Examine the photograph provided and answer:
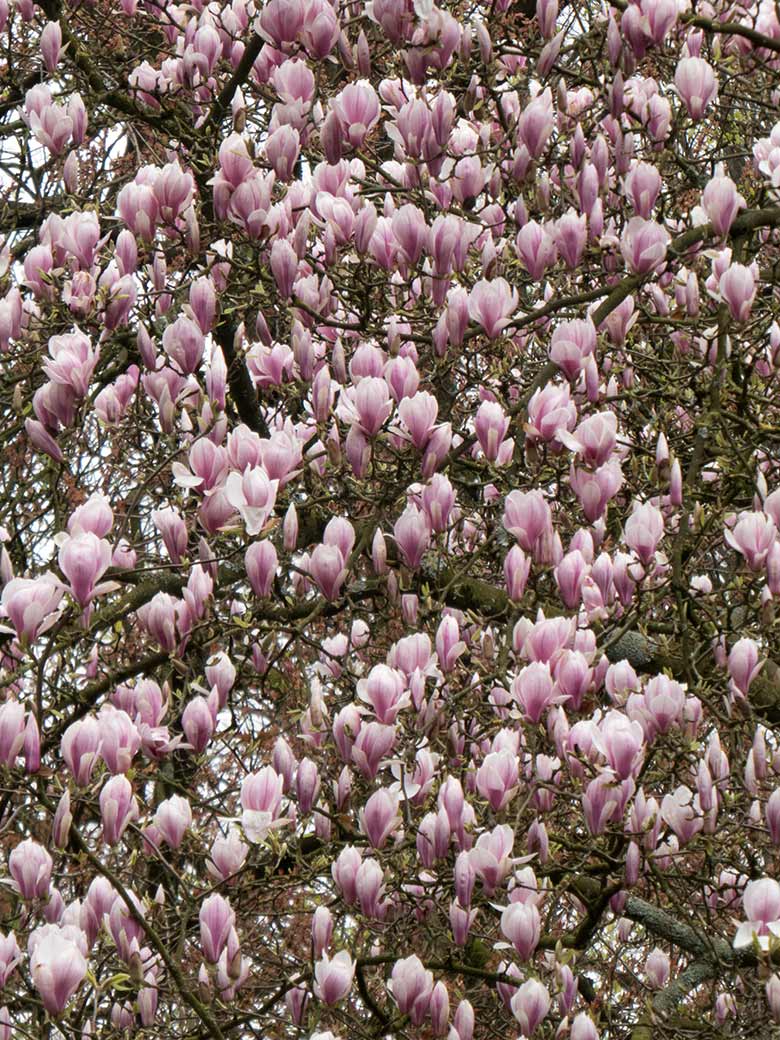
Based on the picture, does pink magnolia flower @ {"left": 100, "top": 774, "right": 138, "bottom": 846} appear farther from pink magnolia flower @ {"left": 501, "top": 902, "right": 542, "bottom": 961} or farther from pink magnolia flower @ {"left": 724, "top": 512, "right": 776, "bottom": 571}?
pink magnolia flower @ {"left": 724, "top": 512, "right": 776, "bottom": 571}

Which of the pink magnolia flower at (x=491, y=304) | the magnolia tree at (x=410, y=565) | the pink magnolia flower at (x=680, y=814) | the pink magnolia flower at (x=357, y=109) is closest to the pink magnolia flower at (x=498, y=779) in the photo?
the magnolia tree at (x=410, y=565)

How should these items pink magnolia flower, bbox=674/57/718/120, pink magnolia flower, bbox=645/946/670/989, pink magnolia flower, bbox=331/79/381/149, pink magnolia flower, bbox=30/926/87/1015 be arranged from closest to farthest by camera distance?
pink magnolia flower, bbox=30/926/87/1015
pink magnolia flower, bbox=331/79/381/149
pink magnolia flower, bbox=674/57/718/120
pink magnolia flower, bbox=645/946/670/989

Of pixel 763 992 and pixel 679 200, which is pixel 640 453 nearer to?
pixel 763 992

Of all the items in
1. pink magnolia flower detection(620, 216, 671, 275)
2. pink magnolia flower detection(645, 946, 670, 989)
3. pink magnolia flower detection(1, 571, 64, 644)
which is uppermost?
pink magnolia flower detection(620, 216, 671, 275)

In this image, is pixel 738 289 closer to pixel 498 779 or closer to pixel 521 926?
pixel 498 779

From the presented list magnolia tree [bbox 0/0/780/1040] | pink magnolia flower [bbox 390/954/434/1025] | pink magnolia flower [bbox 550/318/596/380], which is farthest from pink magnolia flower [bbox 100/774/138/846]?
pink magnolia flower [bbox 550/318/596/380]

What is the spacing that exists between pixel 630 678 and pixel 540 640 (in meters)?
0.50

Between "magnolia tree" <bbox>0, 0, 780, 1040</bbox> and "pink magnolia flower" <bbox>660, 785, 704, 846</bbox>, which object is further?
"pink magnolia flower" <bbox>660, 785, 704, 846</bbox>

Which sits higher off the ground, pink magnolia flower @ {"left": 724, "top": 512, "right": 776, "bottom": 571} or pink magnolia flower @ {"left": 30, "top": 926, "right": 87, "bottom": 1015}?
pink magnolia flower @ {"left": 724, "top": 512, "right": 776, "bottom": 571}

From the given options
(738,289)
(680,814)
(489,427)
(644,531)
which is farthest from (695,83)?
(680,814)

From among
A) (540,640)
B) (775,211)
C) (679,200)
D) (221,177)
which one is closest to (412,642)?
(540,640)

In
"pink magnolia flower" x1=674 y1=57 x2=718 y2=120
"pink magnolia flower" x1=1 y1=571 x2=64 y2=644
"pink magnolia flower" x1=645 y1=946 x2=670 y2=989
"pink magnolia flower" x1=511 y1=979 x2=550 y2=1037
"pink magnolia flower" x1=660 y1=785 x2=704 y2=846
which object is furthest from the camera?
"pink magnolia flower" x1=645 y1=946 x2=670 y2=989

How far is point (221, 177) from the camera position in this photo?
11.2 feet

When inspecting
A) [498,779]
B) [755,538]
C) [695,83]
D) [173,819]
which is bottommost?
[173,819]
